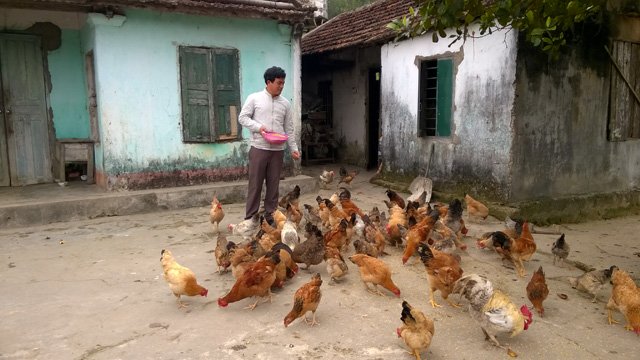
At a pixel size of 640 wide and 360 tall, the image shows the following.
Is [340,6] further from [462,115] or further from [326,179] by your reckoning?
[462,115]

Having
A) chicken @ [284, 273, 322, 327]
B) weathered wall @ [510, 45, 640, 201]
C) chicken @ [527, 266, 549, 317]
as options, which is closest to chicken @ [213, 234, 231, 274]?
chicken @ [284, 273, 322, 327]

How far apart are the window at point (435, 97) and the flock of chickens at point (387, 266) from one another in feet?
8.21

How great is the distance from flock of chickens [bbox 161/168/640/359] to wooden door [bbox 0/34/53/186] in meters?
4.83

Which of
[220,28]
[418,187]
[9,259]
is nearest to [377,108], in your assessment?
[418,187]

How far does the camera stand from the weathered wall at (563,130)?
801 cm

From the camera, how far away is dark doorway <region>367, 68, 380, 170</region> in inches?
534

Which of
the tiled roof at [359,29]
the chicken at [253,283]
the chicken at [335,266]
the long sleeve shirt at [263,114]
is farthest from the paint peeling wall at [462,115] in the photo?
the chicken at [253,283]

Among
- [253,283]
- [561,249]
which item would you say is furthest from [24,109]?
[561,249]

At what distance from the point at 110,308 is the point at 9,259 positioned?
2.49 metres

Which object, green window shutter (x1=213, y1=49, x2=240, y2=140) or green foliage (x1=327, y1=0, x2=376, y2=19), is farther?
green foliage (x1=327, y1=0, x2=376, y2=19)

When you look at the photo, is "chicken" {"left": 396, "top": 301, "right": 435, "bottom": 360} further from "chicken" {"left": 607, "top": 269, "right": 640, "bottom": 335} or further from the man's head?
the man's head

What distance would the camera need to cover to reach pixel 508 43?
7.82 meters

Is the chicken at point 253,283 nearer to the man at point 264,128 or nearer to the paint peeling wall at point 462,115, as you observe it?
the man at point 264,128

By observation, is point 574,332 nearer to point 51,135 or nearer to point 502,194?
point 502,194
